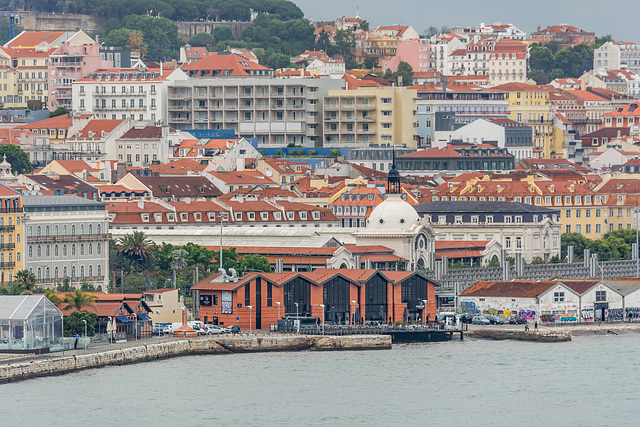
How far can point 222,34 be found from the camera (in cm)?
19425

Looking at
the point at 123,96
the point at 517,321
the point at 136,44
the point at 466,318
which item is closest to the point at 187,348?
the point at 466,318

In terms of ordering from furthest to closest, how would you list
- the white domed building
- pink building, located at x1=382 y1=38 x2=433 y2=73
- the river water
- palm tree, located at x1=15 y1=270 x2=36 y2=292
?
pink building, located at x1=382 y1=38 x2=433 y2=73 → the white domed building → palm tree, located at x1=15 y1=270 x2=36 y2=292 → the river water

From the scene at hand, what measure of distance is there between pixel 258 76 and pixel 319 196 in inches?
1287

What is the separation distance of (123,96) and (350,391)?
75017mm

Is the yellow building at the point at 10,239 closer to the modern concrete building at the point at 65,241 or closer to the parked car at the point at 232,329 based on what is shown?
the modern concrete building at the point at 65,241

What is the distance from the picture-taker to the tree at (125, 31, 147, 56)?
179m

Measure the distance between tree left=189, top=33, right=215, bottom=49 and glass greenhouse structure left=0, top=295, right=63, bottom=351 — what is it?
120788 millimetres

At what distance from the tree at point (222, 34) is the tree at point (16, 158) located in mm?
73396

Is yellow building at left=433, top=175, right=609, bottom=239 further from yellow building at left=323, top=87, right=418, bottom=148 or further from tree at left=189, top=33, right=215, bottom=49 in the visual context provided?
tree at left=189, top=33, right=215, bottom=49

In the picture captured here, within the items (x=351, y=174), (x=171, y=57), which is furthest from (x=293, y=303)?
(x=171, y=57)

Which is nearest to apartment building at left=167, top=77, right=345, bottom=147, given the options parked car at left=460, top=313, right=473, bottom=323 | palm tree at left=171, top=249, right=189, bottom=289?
palm tree at left=171, top=249, right=189, bottom=289

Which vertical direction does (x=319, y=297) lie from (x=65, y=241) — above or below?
below

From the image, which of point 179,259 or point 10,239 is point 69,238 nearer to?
point 10,239

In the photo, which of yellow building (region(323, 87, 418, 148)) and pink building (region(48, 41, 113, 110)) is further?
pink building (region(48, 41, 113, 110))
